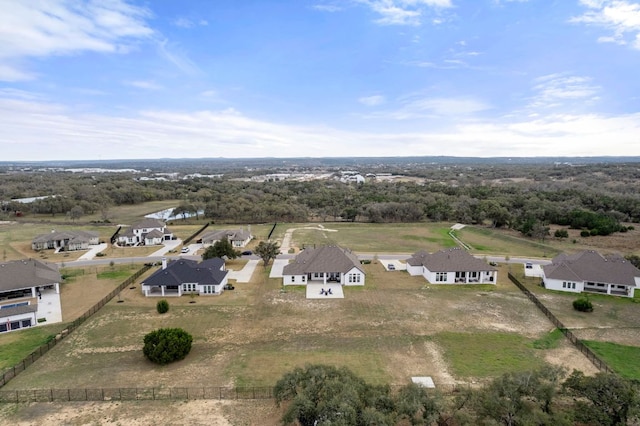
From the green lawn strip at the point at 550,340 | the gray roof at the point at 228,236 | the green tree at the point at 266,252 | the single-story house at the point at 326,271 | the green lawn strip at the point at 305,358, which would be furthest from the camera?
the gray roof at the point at 228,236

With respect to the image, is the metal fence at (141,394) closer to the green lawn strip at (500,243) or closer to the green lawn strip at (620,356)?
the green lawn strip at (620,356)

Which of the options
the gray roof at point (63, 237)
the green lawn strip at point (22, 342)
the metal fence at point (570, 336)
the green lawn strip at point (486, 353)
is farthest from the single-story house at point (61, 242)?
the metal fence at point (570, 336)

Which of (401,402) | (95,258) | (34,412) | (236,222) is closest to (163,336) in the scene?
(34,412)

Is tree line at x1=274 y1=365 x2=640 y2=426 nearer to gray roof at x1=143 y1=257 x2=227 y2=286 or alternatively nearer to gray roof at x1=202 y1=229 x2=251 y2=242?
gray roof at x1=143 y1=257 x2=227 y2=286

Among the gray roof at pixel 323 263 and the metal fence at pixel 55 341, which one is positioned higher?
the gray roof at pixel 323 263

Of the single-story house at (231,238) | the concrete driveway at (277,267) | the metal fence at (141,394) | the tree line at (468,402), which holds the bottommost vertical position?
the metal fence at (141,394)

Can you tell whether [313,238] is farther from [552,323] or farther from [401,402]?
[401,402]
